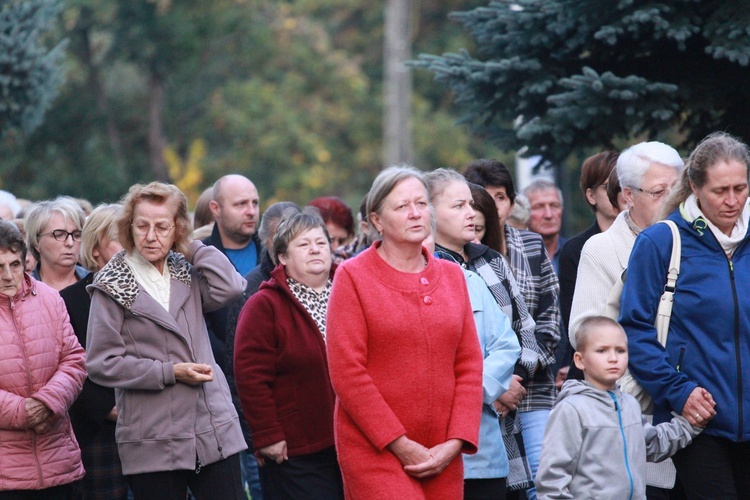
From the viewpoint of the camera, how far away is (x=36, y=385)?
6.16 m

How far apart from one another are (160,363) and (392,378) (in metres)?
1.41

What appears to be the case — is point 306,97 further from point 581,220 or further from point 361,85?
point 581,220

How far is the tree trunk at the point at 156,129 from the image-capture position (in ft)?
91.7

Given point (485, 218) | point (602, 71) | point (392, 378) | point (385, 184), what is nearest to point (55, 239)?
point (485, 218)

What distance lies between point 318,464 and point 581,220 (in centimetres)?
1922

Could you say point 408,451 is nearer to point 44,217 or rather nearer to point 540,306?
point 540,306

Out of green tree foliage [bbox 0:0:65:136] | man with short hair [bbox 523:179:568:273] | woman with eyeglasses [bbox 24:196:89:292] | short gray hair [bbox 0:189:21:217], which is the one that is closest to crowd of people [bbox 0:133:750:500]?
woman with eyeglasses [bbox 24:196:89:292]

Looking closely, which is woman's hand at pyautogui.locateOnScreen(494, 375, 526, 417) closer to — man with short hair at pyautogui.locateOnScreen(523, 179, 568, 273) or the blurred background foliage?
man with short hair at pyautogui.locateOnScreen(523, 179, 568, 273)

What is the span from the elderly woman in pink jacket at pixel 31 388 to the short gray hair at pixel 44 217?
1039 mm

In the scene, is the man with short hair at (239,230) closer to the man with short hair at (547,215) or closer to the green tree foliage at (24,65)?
the man with short hair at (547,215)

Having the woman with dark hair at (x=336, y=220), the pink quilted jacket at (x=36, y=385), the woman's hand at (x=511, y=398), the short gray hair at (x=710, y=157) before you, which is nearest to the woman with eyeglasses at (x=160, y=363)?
the pink quilted jacket at (x=36, y=385)

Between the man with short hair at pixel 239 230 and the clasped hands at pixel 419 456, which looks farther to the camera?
the man with short hair at pixel 239 230

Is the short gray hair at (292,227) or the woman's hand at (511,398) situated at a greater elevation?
the short gray hair at (292,227)

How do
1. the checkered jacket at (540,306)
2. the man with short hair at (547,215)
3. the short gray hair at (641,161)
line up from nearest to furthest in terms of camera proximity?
the short gray hair at (641,161), the checkered jacket at (540,306), the man with short hair at (547,215)
